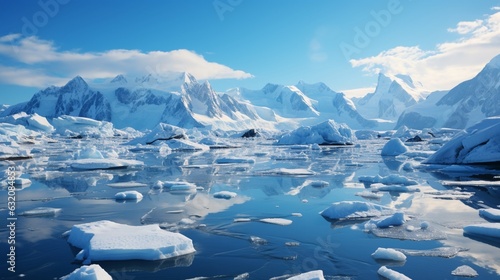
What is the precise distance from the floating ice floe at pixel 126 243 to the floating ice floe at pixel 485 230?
15.4 feet

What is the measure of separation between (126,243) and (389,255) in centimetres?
367

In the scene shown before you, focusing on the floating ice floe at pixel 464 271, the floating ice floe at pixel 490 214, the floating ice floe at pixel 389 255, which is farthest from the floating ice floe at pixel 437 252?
the floating ice floe at pixel 490 214

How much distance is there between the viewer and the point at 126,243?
18.1 feet

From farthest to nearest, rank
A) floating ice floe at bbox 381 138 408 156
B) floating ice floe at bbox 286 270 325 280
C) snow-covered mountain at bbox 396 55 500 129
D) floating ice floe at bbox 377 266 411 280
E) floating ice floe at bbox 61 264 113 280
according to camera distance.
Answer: snow-covered mountain at bbox 396 55 500 129, floating ice floe at bbox 381 138 408 156, floating ice floe at bbox 377 266 411 280, floating ice floe at bbox 286 270 325 280, floating ice floe at bbox 61 264 113 280

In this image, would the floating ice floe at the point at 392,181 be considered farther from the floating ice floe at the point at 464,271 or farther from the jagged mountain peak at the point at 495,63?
the jagged mountain peak at the point at 495,63

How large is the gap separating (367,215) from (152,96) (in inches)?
7488

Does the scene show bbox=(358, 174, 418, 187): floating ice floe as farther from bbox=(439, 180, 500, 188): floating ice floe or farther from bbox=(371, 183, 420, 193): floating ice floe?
bbox=(439, 180, 500, 188): floating ice floe

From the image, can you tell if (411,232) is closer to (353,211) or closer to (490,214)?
(353,211)

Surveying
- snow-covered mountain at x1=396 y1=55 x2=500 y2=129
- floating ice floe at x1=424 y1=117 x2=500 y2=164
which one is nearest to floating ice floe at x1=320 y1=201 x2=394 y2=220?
floating ice floe at x1=424 y1=117 x2=500 y2=164

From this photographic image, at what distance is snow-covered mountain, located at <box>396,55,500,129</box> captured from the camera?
163m

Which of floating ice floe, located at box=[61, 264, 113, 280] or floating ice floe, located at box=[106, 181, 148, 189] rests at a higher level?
floating ice floe, located at box=[61, 264, 113, 280]

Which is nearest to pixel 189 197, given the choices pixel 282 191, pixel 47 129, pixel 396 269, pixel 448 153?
pixel 282 191

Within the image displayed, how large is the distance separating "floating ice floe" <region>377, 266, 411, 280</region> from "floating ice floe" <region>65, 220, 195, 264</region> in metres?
2.58

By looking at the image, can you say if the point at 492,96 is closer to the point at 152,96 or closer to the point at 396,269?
the point at 152,96
